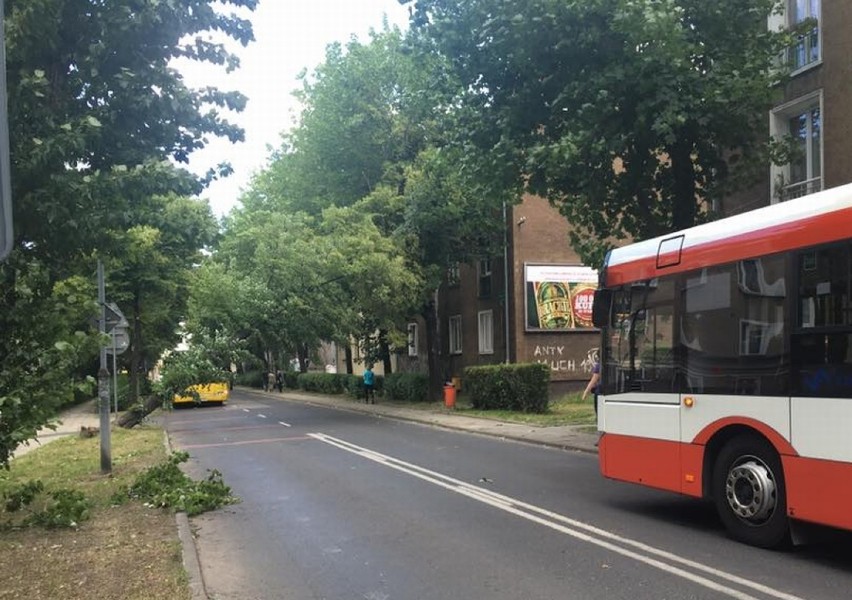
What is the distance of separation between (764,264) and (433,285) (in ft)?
65.1

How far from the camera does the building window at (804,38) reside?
15016 millimetres

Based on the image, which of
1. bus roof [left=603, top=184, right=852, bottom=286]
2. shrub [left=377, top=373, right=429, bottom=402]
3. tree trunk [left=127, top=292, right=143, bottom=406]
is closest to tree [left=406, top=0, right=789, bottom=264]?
bus roof [left=603, top=184, right=852, bottom=286]

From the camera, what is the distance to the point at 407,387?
3052cm

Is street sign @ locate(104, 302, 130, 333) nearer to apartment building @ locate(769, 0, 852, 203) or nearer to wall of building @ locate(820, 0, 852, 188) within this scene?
apartment building @ locate(769, 0, 852, 203)

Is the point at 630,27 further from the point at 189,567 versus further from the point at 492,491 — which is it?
the point at 189,567

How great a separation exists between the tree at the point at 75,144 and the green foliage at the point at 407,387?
2085 centimetres

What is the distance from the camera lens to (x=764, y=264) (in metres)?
6.93

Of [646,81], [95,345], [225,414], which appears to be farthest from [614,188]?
[225,414]

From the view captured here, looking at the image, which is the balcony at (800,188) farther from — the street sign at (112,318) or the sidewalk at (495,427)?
the street sign at (112,318)

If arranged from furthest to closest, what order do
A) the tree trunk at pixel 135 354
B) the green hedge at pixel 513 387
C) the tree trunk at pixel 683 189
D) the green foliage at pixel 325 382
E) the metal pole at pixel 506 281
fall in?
1. the green foliage at pixel 325 382
2. the metal pole at pixel 506 281
3. the tree trunk at pixel 135 354
4. the green hedge at pixel 513 387
5. the tree trunk at pixel 683 189

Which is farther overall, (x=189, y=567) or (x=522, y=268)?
(x=522, y=268)

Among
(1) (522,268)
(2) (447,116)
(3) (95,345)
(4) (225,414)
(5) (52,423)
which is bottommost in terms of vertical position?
(4) (225,414)

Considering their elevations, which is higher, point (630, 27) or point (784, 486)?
point (630, 27)

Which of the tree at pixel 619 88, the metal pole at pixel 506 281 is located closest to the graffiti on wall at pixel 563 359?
the metal pole at pixel 506 281
